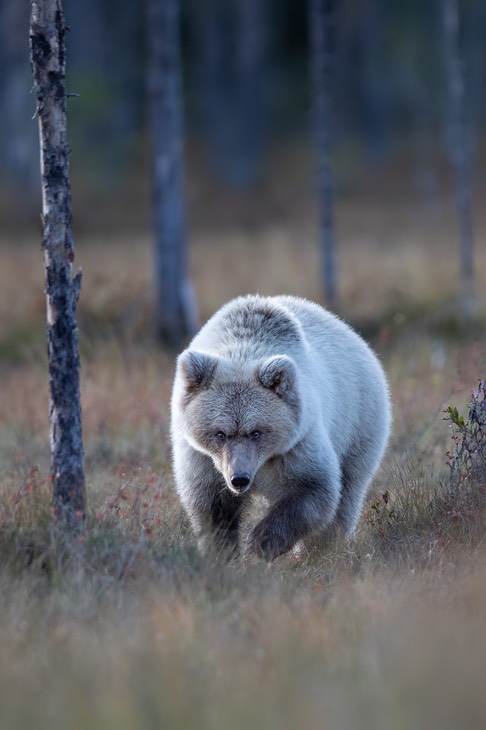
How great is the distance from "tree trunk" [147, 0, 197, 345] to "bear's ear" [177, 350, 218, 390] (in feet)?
27.4

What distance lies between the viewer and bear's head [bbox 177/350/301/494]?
6078mm

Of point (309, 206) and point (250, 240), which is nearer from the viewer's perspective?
point (250, 240)

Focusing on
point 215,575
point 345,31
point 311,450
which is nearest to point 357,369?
Answer: point 311,450

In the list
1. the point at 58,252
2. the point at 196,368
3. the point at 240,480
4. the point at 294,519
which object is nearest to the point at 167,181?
the point at 58,252

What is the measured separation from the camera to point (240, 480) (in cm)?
582

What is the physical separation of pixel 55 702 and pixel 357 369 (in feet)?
12.5

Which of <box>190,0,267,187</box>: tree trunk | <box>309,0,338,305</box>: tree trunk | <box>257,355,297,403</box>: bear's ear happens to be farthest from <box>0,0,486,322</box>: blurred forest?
<box>257,355,297,403</box>: bear's ear

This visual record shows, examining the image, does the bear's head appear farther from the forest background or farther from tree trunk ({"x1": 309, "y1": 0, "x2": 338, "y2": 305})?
tree trunk ({"x1": 309, "y1": 0, "x2": 338, "y2": 305})

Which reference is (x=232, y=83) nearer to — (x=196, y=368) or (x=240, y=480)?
(x=196, y=368)

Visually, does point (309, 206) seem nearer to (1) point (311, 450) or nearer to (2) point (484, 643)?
(1) point (311, 450)

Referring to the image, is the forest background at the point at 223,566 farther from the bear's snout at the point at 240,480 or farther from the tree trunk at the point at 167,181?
the tree trunk at the point at 167,181

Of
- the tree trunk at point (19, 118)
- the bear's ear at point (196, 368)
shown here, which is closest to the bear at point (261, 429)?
the bear's ear at point (196, 368)

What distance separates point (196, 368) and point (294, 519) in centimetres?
99

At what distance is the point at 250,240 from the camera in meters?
27.1
